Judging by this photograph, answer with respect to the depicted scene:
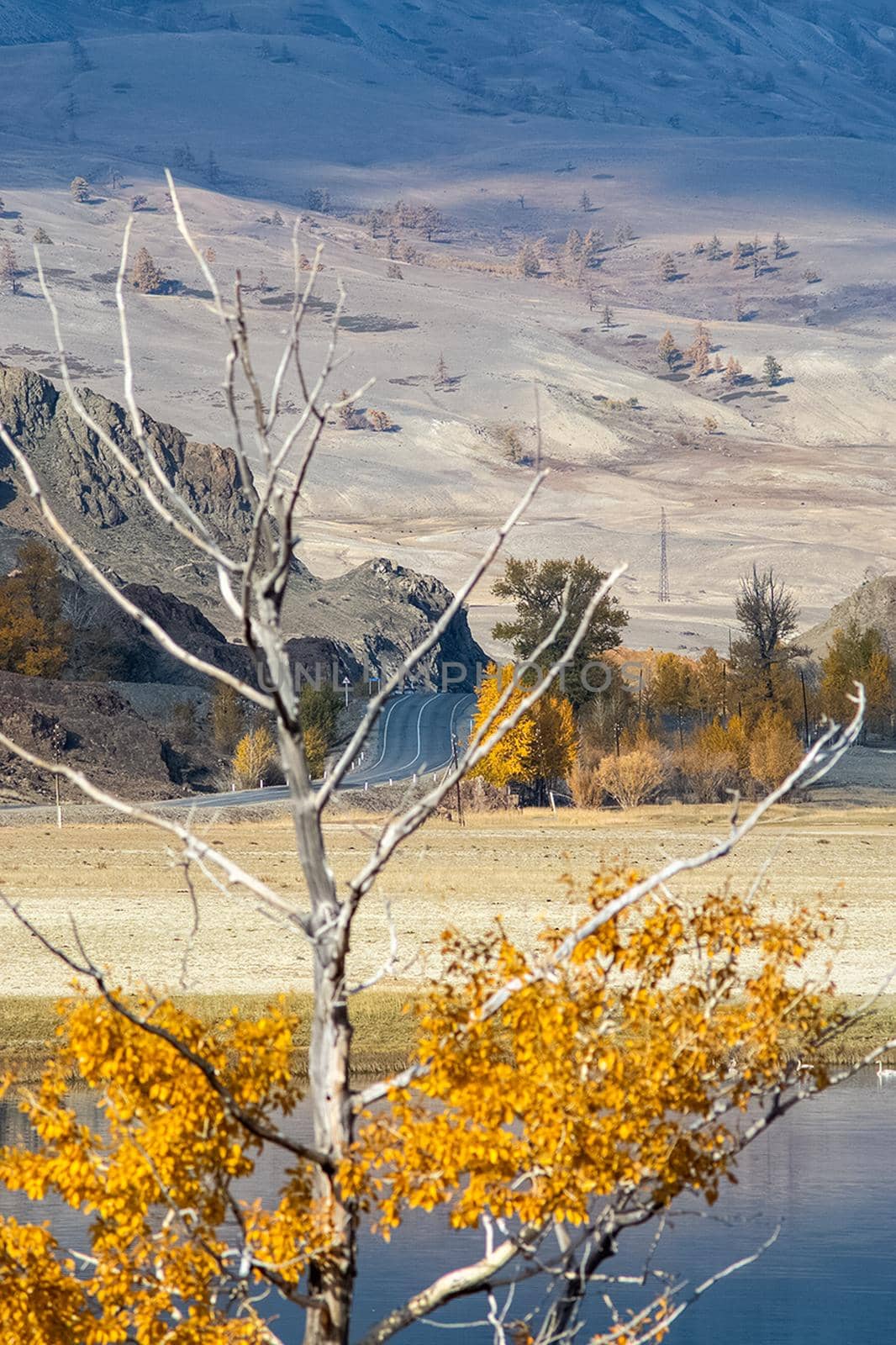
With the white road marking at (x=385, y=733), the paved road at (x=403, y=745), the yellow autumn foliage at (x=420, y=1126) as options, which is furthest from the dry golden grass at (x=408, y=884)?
the white road marking at (x=385, y=733)

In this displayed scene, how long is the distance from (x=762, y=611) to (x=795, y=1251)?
3064 inches

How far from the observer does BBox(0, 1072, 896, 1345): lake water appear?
16.0 m

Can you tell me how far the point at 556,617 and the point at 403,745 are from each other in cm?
1917

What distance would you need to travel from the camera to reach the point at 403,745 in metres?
96.0

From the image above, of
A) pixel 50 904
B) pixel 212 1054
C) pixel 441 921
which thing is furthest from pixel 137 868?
pixel 212 1054

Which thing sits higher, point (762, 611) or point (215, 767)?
point (762, 611)

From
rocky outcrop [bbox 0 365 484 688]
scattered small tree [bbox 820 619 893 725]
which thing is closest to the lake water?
scattered small tree [bbox 820 619 893 725]

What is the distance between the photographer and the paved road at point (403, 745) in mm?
74250

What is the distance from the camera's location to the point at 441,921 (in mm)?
37406

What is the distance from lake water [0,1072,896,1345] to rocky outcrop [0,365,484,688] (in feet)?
293

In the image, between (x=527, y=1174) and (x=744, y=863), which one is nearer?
(x=527, y=1174)

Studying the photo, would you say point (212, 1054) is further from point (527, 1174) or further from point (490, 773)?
point (490, 773)

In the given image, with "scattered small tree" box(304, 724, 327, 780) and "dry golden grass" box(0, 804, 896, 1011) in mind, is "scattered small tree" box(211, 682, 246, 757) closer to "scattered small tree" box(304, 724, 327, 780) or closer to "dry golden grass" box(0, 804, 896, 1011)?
"scattered small tree" box(304, 724, 327, 780)

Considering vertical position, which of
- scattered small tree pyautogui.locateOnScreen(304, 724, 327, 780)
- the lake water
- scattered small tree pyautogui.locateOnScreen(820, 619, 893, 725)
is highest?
scattered small tree pyautogui.locateOnScreen(820, 619, 893, 725)
